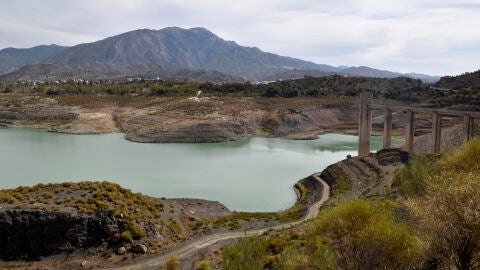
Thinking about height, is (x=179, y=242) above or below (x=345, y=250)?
below

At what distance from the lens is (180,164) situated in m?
48.6

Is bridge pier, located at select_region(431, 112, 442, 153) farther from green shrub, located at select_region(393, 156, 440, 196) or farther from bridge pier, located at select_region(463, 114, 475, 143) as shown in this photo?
green shrub, located at select_region(393, 156, 440, 196)

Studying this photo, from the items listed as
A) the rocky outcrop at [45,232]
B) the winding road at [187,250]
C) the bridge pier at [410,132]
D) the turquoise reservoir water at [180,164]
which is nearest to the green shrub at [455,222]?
the winding road at [187,250]

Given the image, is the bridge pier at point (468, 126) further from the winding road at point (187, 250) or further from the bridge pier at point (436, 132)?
the winding road at point (187, 250)

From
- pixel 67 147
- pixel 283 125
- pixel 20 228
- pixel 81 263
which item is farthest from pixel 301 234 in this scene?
pixel 283 125

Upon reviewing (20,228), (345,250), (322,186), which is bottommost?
(322,186)

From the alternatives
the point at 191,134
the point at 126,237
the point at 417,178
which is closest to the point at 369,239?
the point at 126,237

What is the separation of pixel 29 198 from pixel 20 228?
6.72 ft

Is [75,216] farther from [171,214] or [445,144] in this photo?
[445,144]

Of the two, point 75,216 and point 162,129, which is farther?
point 162,129

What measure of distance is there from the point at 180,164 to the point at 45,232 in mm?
30095

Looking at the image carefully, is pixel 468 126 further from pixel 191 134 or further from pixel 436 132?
pixel 191 134

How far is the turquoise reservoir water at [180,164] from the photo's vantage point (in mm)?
36406

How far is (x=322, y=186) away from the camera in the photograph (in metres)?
36.6
